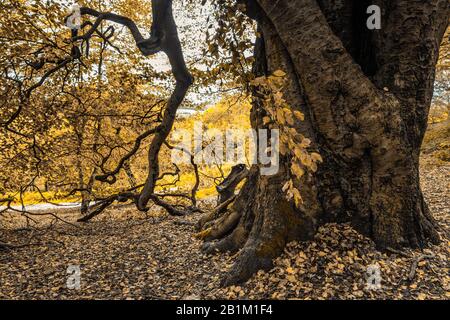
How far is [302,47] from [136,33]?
3.37 m

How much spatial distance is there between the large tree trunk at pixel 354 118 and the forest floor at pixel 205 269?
7.6 inches

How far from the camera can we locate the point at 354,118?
3428 millimetres

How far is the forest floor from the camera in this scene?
10.5 feet

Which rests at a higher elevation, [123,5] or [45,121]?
[123,5]

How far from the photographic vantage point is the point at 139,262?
16.4 ft

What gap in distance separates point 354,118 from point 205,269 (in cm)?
Result: 295

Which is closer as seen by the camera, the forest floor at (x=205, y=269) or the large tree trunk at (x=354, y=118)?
the forest floor at (x=205, y=269)

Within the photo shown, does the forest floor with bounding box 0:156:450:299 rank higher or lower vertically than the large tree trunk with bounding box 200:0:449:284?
lower

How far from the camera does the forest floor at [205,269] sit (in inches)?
126

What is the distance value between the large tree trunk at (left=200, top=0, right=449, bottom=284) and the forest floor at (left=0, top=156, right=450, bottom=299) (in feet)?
0.63

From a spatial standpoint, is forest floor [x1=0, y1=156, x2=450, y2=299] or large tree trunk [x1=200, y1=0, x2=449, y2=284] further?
large tree trunk [x1=200, y1=0, x2=449, y2=284]

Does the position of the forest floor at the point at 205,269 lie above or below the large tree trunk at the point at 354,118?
below
